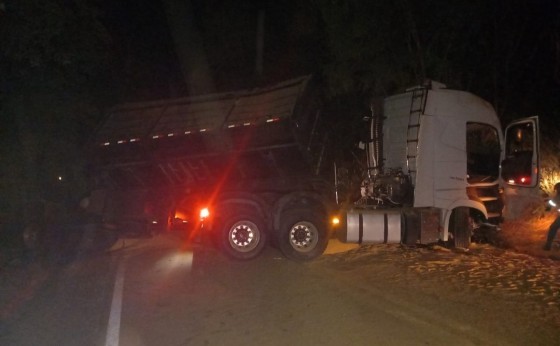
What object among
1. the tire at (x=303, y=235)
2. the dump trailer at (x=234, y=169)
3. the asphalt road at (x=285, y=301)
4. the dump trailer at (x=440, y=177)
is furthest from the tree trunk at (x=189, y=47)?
the tire at (x=303, y=235)

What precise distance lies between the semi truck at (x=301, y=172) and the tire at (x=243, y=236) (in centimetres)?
2

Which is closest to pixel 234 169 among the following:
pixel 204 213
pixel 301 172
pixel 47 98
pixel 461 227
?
pixel 204 213

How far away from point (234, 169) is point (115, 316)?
12.2ft

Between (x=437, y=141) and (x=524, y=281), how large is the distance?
2.98 metres

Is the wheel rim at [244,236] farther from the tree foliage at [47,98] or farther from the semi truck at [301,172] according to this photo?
the tree foliage at [47,98]

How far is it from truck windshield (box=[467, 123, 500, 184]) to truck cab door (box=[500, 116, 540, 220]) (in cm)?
19

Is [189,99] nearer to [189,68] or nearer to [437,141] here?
[437,141]

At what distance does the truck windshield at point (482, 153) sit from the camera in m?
9.82

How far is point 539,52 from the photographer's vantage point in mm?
14922

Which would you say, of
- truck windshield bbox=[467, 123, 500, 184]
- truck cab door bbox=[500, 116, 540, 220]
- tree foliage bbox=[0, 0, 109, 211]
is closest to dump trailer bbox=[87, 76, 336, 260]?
tree foliage bbox=[0, 0, 109, 211]

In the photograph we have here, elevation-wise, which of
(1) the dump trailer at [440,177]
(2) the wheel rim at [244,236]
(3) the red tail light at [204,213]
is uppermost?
(1) the dump trailer at [440,177]

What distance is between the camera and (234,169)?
9.25 metres

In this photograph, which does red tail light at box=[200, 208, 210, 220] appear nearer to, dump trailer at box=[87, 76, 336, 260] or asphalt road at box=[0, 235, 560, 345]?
dump trailer at box=[87, 76, 336, 260]

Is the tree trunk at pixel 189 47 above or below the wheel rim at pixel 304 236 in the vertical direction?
above
